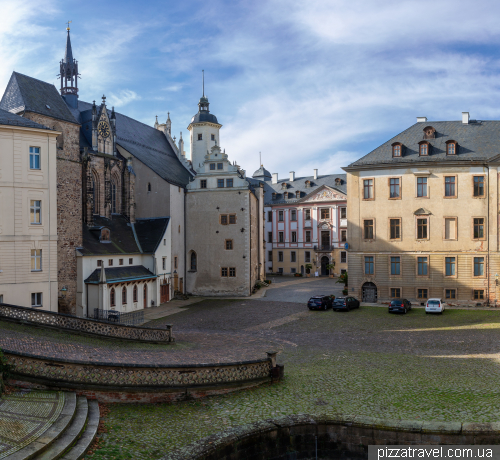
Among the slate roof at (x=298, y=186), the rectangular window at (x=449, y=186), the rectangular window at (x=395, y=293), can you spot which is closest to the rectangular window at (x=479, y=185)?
the rectangular window at (x=449, y=186)

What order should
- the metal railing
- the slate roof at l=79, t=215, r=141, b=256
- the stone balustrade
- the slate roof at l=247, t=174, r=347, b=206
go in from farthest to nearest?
the slate roof at l=247, t=174, r=347, b=206
the slate roof at l=79, t=215, r=141, b=256
the metal railing
the stone balustrade

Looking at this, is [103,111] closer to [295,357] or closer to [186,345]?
[186,345]

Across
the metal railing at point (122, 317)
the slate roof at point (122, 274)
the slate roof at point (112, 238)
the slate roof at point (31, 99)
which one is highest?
the slate roof at point (31, 99)

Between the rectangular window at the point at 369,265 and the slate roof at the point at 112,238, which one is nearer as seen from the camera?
the slate roof at the point at 112,238

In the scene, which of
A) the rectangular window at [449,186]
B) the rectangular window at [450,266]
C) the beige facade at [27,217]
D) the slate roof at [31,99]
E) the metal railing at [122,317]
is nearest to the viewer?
the beige facade at [27,217]

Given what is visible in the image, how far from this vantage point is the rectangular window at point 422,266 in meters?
36.4

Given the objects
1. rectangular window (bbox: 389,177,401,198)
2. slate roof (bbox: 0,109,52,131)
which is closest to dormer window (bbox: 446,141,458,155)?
rectangular window (bbox: 389,177,401,198)

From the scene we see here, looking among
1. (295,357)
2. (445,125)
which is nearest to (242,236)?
(445,125)

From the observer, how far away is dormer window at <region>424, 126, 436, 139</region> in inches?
1495

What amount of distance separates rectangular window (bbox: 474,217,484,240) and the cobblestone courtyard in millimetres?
6685

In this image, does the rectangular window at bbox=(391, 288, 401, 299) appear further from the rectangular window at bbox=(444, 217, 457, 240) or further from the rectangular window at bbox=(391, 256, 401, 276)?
the rectangular window at bbox=(444, 217, 457, 240)

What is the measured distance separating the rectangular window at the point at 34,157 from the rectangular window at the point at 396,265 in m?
27.6

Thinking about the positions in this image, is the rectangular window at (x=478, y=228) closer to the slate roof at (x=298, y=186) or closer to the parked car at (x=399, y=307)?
the parked car at (x=399, y=307)

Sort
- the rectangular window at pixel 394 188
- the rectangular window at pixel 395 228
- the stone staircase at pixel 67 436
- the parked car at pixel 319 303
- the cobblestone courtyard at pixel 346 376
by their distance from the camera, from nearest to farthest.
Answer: the stone staircase at pixel 67 436, the cobblestone courtyard at pixel 346 376, the parked car at pixel 319 303, the rectangular window at pixel 395 228, the rectangular window at pixel 394 188
